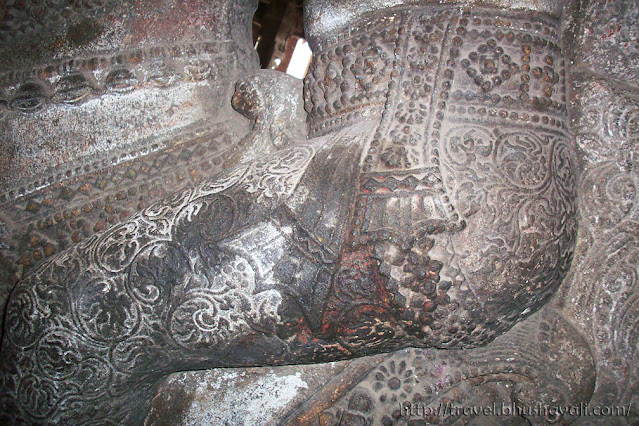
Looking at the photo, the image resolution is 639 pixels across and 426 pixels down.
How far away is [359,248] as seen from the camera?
100 cm

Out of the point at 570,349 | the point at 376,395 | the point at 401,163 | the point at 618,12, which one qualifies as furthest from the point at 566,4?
the point at 376,395

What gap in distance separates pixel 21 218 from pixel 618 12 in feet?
5.83

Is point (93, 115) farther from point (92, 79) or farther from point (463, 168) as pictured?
point (463, 168)

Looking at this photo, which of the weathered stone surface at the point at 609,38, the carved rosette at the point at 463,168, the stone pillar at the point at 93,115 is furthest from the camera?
the stone pillar at the point at 93,115

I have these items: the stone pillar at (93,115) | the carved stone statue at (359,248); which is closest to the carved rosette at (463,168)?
the carved stone statue at (359,248)

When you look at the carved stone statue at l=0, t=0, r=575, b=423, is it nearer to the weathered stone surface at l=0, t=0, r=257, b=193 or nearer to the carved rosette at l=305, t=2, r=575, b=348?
the carved rosette at l=305, t=2, r=575, b=348

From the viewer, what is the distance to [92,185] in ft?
4.86

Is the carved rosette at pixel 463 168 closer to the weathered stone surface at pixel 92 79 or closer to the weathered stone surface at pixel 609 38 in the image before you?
the weathered stone surface at pixel 609 38

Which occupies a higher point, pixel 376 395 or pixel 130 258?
pixel 130 258

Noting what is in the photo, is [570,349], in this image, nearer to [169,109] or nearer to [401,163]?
[401,163]

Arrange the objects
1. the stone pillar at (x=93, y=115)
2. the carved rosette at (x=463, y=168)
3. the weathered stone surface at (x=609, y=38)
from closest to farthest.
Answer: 1. the carved rosette at (x=463, y=168)
2. the weathered stone surface at (x=609, y=38)
3. the stone pillar at (x=93, y=115)

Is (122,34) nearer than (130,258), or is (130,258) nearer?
(130,258)

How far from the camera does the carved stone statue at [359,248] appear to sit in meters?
1.00

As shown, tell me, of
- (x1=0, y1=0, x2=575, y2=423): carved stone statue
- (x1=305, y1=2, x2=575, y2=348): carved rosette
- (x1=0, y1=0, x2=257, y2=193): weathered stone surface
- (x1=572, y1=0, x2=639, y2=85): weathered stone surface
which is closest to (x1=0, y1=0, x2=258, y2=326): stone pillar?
(x1=0, y1=0, x2=257, y2=193): weathered stone surface
